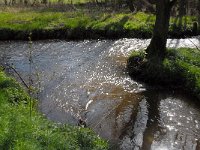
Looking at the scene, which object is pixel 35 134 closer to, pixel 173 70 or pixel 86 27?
pixel 173 70

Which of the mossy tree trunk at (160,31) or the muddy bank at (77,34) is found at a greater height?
the mossy tree trunk at (160,31)

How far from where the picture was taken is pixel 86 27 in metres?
32.2

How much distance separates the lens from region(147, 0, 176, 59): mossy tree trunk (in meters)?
23.0

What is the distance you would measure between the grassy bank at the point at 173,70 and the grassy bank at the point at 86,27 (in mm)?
8107

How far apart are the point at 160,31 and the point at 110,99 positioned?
19.7 feet

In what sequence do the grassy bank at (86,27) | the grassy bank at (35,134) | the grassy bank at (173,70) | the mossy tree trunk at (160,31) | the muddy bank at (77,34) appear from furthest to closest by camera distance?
1. the grassy bank at (86,27)
2. the muddy bank at (77,34)
3. the mossy tree trunk at (160,31)
4. the grassy bank at (173,70)
5. the grassy bank at (35,134)

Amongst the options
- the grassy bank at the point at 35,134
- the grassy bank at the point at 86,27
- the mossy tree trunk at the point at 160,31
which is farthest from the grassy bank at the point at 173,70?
the grassy bank at the point at 86,27

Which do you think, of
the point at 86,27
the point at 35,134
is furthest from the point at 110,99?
the point at 86,27

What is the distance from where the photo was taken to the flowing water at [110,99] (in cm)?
1595

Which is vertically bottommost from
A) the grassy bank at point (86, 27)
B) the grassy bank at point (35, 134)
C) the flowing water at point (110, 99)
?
the flowing water at point (110, 99)

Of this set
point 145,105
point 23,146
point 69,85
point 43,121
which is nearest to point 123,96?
point 145,105

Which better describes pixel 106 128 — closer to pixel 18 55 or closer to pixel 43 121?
pixel 43 121

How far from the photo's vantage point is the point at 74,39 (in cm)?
3181

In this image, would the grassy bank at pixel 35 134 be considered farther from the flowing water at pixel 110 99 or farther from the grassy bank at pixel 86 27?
the grassy bank at pixel 86 27
